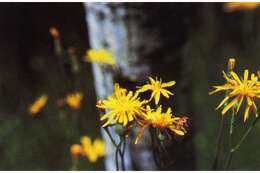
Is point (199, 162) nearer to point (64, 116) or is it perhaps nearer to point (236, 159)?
point (236, 159)

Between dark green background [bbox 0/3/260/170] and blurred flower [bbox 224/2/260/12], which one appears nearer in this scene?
dark green background [bbox 0/3/260/170]

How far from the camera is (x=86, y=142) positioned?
1.90 metres

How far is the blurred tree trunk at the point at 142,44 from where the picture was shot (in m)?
1.52

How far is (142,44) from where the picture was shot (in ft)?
5.03

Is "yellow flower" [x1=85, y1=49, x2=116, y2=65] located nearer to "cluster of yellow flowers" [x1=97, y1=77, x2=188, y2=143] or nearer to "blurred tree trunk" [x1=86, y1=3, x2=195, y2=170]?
"blurred tree trunk" [x1=86, y1=3, x2=195, y2=170]

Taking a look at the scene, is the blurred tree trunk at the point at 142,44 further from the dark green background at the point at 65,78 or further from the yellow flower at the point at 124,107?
the yellow flower at the point at 124,107

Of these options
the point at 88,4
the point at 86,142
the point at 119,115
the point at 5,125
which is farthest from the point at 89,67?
the point at 119,115

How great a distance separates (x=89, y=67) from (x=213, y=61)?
515 mm

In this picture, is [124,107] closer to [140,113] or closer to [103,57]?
[140,113]

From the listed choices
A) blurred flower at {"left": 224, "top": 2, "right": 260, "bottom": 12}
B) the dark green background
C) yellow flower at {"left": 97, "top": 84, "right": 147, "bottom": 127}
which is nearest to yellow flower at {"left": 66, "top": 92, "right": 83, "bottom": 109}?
the dark green background

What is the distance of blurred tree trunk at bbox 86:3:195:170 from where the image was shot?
152cm

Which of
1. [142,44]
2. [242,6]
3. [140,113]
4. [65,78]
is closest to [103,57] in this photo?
[142,44]

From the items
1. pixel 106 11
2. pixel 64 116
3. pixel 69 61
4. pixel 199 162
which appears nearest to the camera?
pixel 106 11

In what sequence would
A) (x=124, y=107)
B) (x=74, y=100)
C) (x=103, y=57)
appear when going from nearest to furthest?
(x=124, y=107), (x=103, y=57), (x=74, y=100)
